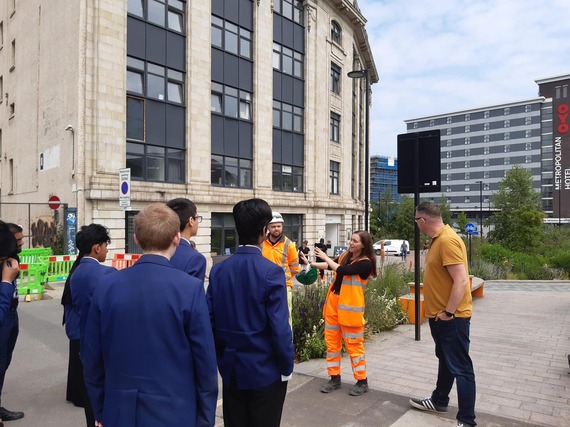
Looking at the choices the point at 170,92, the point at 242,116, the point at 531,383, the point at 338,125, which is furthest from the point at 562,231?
the point at 531,383

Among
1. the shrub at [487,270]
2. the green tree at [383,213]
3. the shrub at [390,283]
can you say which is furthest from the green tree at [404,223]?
the shrub at [390,283]

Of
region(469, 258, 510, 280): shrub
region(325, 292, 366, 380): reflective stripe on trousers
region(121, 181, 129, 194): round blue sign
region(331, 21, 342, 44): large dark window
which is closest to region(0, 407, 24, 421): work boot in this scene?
region(325, 292, 366, 380): reflective stripe on trousers

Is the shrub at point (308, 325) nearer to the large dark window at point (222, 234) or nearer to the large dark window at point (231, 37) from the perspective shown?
the large dark window at point (222, 234)

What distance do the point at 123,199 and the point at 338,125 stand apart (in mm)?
23127

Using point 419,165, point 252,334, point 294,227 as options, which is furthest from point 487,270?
point 252,334

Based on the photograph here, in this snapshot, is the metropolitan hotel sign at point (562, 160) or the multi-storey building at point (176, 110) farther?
the metropolitan hotel sign at point (562, 160)

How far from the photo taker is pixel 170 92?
2033 centimetres

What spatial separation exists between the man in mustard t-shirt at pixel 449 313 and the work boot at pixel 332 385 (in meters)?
0.96

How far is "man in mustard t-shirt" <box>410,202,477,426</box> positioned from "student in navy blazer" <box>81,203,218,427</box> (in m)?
2.59

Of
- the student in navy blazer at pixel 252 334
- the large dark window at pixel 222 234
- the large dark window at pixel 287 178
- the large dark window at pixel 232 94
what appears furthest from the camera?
the large dark window at pixel 287 178

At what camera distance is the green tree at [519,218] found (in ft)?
82.0

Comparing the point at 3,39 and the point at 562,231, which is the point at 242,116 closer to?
the point at 3,39

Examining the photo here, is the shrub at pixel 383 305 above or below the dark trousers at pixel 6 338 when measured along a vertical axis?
below

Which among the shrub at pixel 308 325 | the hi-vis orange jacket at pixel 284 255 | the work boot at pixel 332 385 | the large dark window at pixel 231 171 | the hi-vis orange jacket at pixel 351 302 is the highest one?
the large dark window at pixel 231 171
